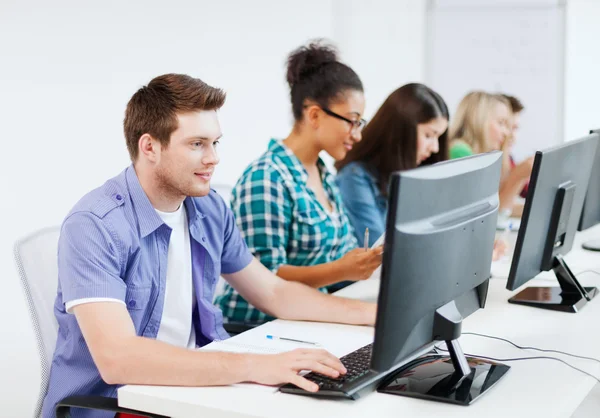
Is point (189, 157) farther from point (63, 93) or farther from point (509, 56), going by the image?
point (509, 56)

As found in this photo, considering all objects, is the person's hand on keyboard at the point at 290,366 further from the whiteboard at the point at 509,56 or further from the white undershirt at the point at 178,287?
the whiteboard at the point at 509,56

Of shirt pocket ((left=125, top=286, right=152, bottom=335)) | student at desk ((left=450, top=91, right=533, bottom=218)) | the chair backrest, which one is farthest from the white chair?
student at desk ((left=450, top=91, right=533, bottom=218))

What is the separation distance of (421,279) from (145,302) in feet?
2.24

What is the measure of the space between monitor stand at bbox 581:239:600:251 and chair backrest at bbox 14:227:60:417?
6.14 feet

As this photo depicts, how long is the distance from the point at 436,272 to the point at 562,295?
3.02 feet

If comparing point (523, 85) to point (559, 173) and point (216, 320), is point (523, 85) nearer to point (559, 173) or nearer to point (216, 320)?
point (559, 173)

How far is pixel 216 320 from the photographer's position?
1972mm

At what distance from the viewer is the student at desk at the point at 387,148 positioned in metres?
2.90

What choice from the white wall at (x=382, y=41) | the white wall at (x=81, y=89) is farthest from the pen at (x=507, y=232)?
the white wall at (x=382, y=41)

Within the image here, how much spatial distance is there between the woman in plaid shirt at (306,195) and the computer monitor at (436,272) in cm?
65

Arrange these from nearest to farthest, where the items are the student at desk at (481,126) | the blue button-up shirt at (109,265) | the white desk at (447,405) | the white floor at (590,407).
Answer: the white desk at (447,405) → the blue button-up shirt at (109,265) → the white floor at (590,407) → the student at desk at (481,126)

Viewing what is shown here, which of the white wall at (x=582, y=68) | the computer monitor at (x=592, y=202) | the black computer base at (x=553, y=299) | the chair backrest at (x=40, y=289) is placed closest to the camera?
the chair backrest at (x=40, y=289)

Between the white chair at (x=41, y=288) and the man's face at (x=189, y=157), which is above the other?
the man's face at (x=189, y=157)

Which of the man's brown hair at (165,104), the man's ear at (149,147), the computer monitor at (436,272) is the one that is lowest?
the computer monitor at (436,272)
